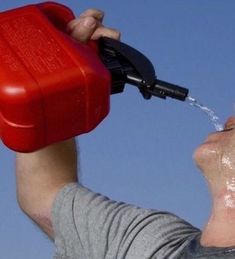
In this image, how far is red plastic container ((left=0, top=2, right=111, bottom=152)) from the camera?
7.41 ft

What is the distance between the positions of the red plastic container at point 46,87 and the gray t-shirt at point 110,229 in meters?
0.30

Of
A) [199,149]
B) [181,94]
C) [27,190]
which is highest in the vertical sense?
[181,94]

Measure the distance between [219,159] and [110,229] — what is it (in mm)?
346

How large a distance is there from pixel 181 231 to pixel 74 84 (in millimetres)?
525

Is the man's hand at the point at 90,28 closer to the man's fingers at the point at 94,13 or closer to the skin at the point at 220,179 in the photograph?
the man's fingers at the point at 94,13

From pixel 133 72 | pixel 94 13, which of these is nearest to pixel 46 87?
pixel 133 72

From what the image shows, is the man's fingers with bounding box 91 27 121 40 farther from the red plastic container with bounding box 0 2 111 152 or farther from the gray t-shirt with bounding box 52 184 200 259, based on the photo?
the gray t-shirt with bounding box 52 184 200 259

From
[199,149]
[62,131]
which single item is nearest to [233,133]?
[199,149]

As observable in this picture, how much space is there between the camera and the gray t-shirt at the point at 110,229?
8.04ft

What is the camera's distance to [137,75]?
7.86ft

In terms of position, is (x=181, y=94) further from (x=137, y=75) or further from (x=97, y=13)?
(x=97, y=13)

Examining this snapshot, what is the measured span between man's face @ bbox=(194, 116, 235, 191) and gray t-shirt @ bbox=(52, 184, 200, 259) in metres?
0.17

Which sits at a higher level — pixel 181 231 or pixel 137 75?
pixel 137 75

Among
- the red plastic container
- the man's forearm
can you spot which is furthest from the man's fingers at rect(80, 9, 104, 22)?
the man's forearm
